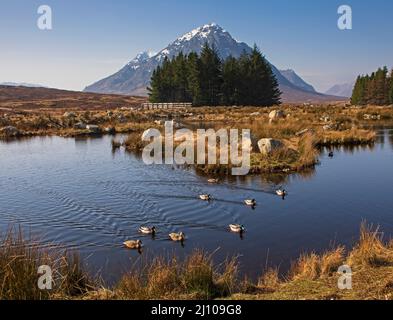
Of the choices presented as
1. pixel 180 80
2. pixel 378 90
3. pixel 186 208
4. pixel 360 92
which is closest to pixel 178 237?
pixel 186 208

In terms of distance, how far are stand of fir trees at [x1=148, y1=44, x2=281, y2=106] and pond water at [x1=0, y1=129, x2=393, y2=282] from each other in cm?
6113

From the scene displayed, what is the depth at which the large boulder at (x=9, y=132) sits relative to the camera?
2025 inches

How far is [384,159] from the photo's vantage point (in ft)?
104

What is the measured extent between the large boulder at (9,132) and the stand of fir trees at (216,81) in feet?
143

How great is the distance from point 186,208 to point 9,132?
39271 mm

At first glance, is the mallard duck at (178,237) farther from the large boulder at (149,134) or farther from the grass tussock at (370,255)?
the large boulder at (149,134)

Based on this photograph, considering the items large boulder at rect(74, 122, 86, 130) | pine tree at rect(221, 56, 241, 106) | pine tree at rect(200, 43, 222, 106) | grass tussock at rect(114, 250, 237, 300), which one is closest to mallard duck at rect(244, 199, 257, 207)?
grass tussock at rect(114, 250, 237, 300)

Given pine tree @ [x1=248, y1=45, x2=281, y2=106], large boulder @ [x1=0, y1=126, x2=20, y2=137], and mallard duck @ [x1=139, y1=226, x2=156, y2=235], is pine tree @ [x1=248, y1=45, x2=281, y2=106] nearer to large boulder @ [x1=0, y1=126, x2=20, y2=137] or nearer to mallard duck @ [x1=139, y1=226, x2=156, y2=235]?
large boulder @ [x1=0, y1=126, x2=20, y2=137]

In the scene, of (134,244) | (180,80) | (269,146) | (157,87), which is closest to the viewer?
(134,244)

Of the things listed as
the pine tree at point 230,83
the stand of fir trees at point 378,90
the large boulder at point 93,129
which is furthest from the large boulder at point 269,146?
the stand of fir trees at point 378,90

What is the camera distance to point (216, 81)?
92.1 metres

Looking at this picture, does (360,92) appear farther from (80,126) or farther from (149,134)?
(149,134)

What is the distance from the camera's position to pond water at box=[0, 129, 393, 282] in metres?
14.5
